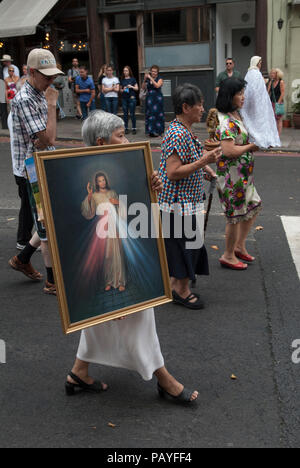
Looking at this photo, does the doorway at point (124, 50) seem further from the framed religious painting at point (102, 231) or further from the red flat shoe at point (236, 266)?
the framed religious painting at point (102, 231)

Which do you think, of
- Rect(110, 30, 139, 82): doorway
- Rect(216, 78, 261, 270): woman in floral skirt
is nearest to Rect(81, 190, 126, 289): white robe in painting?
Rect(216, 78, 261, 270): woman in floral skirt

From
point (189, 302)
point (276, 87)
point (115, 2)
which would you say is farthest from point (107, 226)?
point (115, 2)

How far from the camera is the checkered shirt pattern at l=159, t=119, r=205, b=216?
3943mm

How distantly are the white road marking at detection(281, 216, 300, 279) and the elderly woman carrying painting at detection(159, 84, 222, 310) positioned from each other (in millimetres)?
1380

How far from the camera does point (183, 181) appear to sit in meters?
4.12

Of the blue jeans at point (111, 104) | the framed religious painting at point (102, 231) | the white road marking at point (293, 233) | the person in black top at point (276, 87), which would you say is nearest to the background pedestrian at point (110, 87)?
the blue jeans at point (111, 104)

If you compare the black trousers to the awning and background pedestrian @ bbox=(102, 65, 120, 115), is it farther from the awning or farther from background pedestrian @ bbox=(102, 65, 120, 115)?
the awning

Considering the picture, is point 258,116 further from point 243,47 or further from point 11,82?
point 243,47

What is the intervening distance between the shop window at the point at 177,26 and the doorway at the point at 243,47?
1.54 meters

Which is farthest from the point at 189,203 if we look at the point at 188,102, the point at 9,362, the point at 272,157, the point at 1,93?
the point at 1,93

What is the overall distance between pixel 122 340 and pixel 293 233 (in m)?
3.86

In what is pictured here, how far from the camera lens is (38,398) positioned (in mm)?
3230
